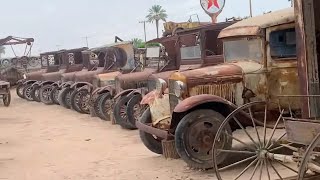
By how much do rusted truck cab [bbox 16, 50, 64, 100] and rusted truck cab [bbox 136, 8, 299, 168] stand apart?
1239cm

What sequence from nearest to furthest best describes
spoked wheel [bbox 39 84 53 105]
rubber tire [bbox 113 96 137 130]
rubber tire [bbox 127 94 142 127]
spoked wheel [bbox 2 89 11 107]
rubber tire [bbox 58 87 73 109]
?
rubber tire [bbox 127 94 142 127]
rubber tire [bbox 113 96 137 130]
rubber tire [bbox 58 87 73 109]
spoked wheel [bbox 39 84 53 105]
spoked wheel [bbox 2 89 11 107]

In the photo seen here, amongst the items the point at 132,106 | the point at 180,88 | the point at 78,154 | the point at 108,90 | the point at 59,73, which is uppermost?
the point at 59,73

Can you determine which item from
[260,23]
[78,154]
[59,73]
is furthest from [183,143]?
[59,73]

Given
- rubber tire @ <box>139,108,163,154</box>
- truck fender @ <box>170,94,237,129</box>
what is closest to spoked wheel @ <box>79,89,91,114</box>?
rubber tire @ <box>139,108,163,154</box>

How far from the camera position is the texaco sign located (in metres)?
12.9

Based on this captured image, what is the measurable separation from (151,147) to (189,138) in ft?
5.09

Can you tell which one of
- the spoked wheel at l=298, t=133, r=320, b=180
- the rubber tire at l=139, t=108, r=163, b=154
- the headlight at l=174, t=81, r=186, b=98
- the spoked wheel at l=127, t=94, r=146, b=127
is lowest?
the rubber tire at l=139, t=108, r=163, b=154

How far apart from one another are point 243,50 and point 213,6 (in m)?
6.38

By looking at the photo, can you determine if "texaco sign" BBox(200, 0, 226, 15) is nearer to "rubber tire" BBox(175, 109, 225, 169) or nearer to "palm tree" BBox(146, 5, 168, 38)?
"rubber tire" BBox(175, 109, 225, 169)

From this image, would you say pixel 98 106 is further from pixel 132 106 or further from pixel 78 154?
pixel 78 154

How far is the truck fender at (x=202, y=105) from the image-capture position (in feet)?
20.1

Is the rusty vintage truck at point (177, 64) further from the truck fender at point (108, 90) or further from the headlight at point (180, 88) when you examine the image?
the headlight at point (180, 88)

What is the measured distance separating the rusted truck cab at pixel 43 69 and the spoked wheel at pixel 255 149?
1296 cm

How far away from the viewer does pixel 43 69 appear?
2008 centimetres
